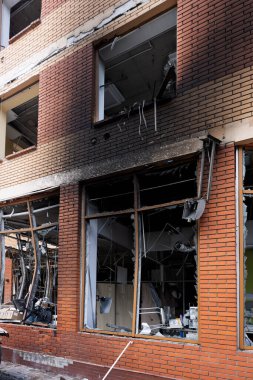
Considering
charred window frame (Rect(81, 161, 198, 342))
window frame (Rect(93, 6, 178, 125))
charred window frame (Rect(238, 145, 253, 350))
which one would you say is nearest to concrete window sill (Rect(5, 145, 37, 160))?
window frame (Rect(93, 6, 178, 125))

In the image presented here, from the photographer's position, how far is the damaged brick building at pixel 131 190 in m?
5.71

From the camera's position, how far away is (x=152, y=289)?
857 centimetres

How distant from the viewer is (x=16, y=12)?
1151 cm

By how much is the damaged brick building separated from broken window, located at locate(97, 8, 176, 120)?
38 mm

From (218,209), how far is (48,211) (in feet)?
15.1

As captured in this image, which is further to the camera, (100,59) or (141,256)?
(100,59)

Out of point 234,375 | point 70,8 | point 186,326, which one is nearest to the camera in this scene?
point 234,375

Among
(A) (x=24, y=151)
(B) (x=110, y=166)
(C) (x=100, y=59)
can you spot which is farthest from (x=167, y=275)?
(C) (x=100, y=59)

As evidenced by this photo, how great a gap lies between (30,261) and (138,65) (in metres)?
5.46

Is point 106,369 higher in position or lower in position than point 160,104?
lower

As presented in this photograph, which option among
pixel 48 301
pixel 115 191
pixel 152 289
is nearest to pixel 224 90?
pixel 115 191

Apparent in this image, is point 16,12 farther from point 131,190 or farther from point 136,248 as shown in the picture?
point 136,248

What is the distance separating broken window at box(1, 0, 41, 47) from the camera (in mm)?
11047

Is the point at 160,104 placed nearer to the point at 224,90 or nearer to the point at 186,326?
the point at 224,90
